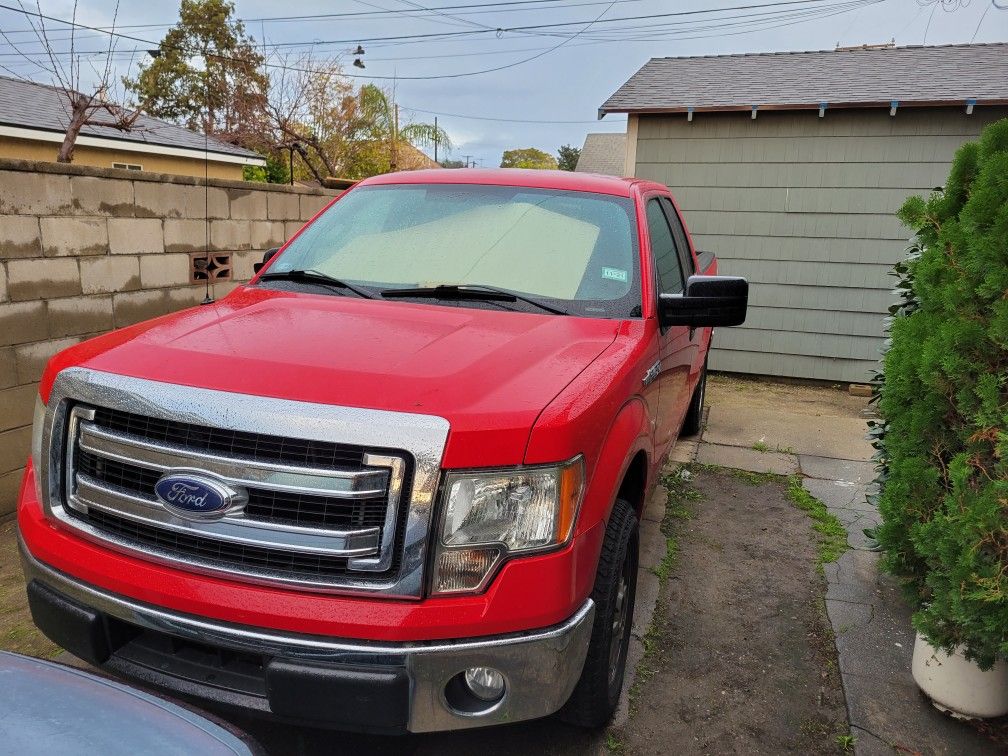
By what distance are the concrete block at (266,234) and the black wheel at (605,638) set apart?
4513mm

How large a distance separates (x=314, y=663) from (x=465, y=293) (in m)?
1.54

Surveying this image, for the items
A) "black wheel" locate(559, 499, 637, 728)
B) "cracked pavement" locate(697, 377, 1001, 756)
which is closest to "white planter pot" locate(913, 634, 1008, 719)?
"cracked pavement" locate(697, 377, 1001, 756)

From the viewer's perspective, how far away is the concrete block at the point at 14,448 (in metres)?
4.19

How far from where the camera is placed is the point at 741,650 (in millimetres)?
3258

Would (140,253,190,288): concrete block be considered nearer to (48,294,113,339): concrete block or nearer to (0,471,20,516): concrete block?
(48,294,113,339): concrete block

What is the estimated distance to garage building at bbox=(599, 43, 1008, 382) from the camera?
7445 millimetres

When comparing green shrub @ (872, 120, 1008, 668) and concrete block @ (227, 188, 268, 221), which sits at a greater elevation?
concrete block @ (227, 188, 268, 221)

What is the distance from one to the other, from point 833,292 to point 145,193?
21.4 feet

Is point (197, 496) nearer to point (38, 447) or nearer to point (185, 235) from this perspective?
point (38, 447)

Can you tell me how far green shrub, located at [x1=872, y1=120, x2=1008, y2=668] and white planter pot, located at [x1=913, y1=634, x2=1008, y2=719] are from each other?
16 cm

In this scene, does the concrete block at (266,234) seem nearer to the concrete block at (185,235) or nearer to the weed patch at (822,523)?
the concrete block at (185,235)

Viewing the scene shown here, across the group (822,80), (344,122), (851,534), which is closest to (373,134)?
(344,122)

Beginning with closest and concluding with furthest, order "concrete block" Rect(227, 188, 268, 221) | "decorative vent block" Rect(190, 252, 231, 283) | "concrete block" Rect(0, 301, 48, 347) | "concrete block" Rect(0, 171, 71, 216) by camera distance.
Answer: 1. "concrete block" Rect(0, 171, 71, 216)
2. "concrete block" Rect(0, 301, 48, 347)
3. "decorative vent block" Rect(190, 252, 231, 283)
4. "concrete block" Rect(227, 188, 268, 221)

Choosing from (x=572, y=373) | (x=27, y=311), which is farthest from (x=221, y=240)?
(x=572, y=373)
